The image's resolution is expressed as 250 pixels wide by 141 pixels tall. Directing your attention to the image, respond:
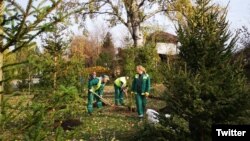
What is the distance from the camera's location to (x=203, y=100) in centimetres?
806

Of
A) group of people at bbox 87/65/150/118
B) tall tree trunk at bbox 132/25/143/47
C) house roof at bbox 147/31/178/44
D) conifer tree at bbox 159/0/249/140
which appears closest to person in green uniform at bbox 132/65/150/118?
group of people at bbox 87/65/150/118

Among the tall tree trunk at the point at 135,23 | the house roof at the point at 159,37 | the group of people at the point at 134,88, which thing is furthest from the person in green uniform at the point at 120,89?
the tall tree trunk at the point at 135,23

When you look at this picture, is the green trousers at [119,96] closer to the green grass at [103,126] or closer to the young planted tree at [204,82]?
the green grass at [103,126]

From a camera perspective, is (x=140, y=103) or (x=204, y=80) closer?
(x=204, y=80)

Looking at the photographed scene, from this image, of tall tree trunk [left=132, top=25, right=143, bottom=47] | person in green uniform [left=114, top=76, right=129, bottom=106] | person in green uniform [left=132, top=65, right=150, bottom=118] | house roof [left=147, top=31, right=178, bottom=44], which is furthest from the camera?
tall tree trunk [left=132, top=25, right=143, bottom=47]

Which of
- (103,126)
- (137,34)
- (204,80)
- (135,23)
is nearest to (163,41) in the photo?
(135,23)

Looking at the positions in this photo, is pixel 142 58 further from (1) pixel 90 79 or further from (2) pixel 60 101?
(2) pixel 60 101

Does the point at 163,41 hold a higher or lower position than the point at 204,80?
higher

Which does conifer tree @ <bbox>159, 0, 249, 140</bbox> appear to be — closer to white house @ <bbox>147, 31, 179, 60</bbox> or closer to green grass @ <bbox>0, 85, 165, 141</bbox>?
green grass @ <bbox>0, 85, 165, 141</bbox>

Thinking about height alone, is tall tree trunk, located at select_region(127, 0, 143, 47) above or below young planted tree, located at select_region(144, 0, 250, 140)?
above

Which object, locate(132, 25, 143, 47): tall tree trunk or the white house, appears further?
locate(132, 25, 143, 47): tall tree trunk

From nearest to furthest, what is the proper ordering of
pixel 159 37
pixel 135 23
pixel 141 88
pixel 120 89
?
pixel 141 88 → pixel 120 89 → pixel 135 23 → pixel 159 37

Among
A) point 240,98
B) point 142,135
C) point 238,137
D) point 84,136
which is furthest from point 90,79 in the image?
point 238,137

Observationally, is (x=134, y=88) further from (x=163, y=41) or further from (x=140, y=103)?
(x=163, y=41)
